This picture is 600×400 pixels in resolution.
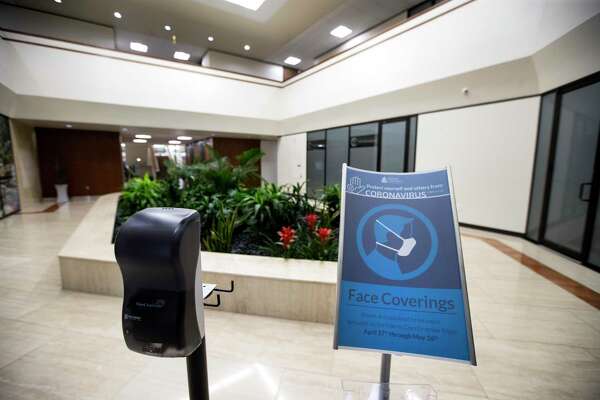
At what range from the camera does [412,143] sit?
18.5ft

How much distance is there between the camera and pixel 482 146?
455 cm

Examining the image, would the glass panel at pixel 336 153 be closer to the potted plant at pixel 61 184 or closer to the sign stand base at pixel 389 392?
the sign stand base at pixel 389 392

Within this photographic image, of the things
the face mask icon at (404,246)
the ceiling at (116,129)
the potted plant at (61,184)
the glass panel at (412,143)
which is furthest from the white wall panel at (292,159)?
the face mask icon at (404,246)

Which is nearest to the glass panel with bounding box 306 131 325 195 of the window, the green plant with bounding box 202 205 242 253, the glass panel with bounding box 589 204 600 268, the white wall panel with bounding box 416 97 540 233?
the window

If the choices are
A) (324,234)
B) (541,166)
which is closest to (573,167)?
(541,166)

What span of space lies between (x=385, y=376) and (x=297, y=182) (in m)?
3.77

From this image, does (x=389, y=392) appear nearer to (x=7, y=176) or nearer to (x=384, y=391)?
(x=384, y=391)

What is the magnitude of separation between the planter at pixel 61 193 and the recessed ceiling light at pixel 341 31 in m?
9.60

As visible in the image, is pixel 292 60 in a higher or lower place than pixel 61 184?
higher

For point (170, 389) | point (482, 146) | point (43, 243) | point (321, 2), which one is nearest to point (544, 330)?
point (170, 389)

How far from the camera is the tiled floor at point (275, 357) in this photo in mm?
1520

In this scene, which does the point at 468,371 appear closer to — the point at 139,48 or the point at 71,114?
the point at 71,114

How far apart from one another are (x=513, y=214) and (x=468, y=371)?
3.73m

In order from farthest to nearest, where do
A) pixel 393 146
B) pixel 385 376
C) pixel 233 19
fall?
pixel 233 19
pixel 393 146
pixel 385 376
